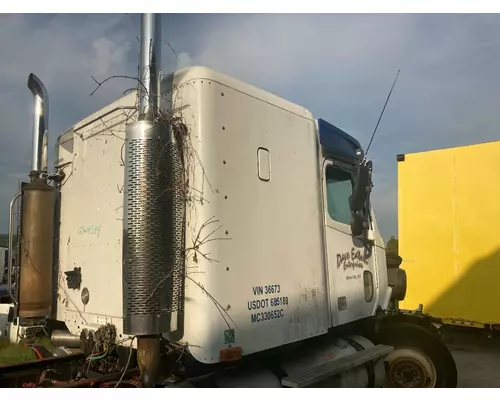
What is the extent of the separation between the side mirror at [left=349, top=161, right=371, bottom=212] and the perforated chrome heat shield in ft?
5.49

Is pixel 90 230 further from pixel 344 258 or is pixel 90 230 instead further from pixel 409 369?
pixel 409 369

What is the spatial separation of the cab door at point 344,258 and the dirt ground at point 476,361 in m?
2.07

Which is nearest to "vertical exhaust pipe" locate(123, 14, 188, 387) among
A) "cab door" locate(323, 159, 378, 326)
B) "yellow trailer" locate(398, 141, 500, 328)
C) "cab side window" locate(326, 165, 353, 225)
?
"cab door" locate(323, 159, 378, 326)

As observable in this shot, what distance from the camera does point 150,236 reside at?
2.21m

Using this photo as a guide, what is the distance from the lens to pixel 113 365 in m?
2.78

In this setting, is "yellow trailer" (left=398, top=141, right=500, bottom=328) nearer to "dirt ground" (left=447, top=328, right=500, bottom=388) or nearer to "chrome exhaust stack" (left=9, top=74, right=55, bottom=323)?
"dirt ground" (left=447, top=328, right=500, bottom=388)

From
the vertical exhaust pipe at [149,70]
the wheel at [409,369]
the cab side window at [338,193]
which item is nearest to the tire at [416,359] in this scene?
the wheel at [409,369]

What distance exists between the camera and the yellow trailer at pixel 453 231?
6324 mm

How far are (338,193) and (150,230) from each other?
1.83 m

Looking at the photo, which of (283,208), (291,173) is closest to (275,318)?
(283,208)

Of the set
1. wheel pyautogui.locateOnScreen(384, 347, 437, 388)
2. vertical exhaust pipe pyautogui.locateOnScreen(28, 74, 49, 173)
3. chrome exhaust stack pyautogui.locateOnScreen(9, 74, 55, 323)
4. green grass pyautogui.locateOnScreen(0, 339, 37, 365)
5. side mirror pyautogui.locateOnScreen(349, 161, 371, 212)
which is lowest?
wheel pyautogui.locateOnScreen(384, 347, 437, 388)

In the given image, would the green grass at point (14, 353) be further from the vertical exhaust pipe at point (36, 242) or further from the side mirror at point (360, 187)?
the side mirror at point (360, 187)

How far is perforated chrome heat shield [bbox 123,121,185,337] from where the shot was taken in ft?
7.20
